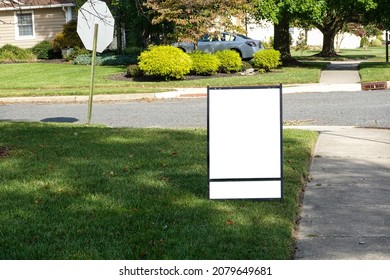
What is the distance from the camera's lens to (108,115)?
1823 cm

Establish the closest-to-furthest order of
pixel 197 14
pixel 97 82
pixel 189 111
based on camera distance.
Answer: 1. pixel 189 111
2. pixel 97 82
3. pixel 197 14

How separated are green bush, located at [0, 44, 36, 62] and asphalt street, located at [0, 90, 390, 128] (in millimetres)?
19072

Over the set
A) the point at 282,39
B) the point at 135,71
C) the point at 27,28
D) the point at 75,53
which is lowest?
the point at 75,53

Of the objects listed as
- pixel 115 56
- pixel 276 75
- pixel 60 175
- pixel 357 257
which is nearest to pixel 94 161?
pixel 60 175

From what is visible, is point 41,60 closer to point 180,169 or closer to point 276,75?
point 276,75

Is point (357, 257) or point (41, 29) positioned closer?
point (357, 257)

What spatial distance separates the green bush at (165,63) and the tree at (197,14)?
243 centimetres

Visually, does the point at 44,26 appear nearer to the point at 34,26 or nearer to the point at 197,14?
the point at 34,26

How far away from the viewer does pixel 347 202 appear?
26.9 feet

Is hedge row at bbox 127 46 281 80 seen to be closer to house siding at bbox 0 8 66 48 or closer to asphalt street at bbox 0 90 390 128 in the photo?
asphalt street at bbox 0 90 390 128

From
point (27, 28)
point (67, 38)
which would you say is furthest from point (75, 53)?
point (27, 28)

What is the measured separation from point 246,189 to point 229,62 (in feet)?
72.3

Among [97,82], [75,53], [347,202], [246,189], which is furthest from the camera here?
[75,53]

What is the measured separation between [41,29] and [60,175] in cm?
3549
